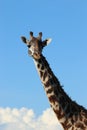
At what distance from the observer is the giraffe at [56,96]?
15.6 m

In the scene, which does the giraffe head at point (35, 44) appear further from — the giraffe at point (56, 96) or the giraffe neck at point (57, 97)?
the giraffe neck at point (57, 97)

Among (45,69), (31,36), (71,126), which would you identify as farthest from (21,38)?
(71,126)

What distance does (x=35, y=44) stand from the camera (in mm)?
15820

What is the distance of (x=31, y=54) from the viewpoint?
51.3 ft

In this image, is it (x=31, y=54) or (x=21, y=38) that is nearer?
(x=31, y=54)

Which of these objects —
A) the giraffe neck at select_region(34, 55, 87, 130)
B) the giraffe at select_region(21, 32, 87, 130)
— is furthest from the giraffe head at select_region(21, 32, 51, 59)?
the giraffe neck at select_region(34, 55, 87, 130)

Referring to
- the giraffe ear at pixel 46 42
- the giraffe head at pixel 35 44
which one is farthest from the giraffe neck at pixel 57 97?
the giraffe ear at pixel 46 42

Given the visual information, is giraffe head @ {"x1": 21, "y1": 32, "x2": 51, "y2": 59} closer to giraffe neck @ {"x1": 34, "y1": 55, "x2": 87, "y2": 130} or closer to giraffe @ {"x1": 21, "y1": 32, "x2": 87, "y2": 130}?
giraffe @ {"x1": 21, "y1": 32, "x2": 87, "y2": 130}

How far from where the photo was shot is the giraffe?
15.6 m

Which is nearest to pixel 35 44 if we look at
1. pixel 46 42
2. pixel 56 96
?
pixel 46 42

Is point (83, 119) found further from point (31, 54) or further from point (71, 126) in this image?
point (31, 54)

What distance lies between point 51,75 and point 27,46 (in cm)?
154

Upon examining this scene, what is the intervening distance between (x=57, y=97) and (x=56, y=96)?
58 mm

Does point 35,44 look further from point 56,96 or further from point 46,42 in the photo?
point 56,96
